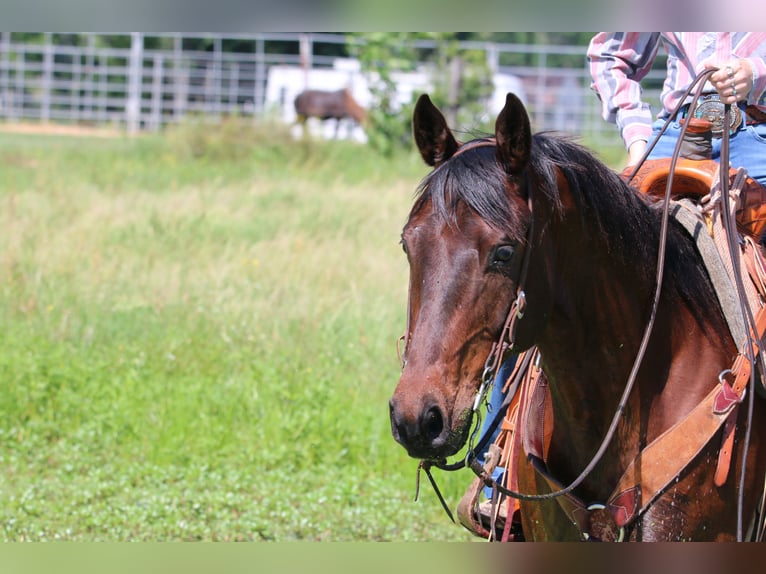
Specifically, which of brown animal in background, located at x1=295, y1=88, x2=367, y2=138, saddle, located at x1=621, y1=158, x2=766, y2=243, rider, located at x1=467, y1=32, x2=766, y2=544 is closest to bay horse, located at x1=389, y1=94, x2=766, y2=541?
saddle, located at x1=621, y1=158, x2=766, y2=243

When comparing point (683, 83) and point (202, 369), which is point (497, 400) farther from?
point (202, 369)

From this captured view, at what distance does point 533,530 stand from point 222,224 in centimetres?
792

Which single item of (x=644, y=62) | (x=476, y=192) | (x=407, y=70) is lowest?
(x=476, y=192)

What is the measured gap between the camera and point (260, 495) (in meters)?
6.06

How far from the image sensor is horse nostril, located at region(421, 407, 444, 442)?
7.45ft

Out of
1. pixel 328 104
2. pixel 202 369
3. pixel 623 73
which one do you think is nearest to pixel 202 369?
pixel 202 369

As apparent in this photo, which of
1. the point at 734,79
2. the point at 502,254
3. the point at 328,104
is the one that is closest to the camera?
the point at 502,254

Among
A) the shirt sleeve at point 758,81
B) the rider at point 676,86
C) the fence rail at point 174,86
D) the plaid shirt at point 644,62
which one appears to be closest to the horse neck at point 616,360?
the rider at point 676,86

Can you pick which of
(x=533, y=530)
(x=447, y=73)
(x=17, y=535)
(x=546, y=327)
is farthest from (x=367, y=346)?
(x=447, y=73)

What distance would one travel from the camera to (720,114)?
10.7 feet

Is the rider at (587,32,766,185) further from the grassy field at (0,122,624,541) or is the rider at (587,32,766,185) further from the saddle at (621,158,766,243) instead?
the grassy field at (0,122,624,541)

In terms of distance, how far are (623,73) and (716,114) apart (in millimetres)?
508

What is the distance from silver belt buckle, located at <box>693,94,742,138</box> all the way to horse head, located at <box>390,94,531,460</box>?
1.08 m
